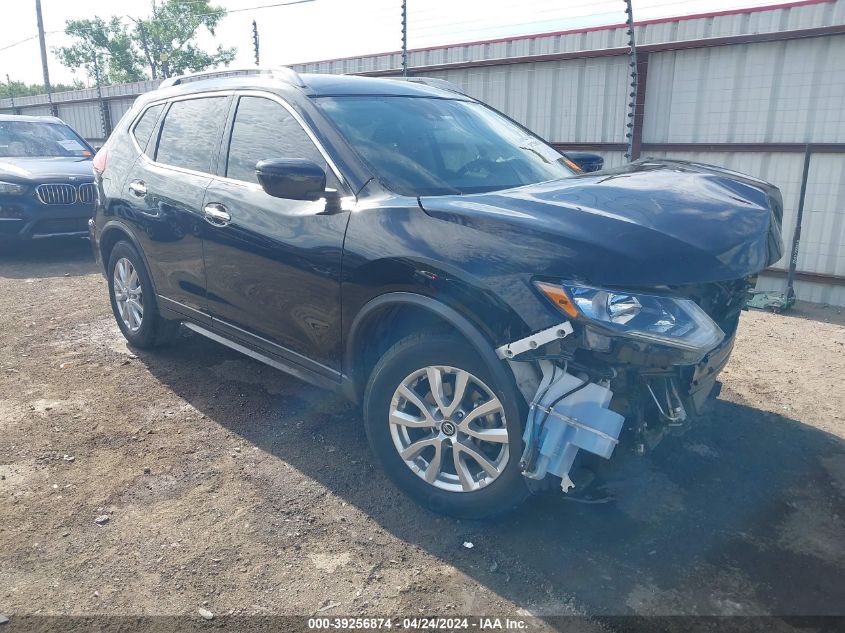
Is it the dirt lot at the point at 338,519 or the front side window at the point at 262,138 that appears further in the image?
the front side window at the point at 262,138

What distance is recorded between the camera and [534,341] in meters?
2.53

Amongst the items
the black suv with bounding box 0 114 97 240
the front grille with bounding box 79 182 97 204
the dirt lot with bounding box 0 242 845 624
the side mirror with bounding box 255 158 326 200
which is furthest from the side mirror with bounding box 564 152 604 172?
the front grille with bounding box 79 182 97 204

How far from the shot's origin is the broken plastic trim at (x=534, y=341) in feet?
8.10

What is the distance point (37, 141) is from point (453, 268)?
29.8ft

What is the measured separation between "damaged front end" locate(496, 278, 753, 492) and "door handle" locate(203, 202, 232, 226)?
6.25 ft

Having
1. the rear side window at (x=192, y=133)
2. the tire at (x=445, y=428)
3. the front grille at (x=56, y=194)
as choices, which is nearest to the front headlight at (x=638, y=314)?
the tire at (x=445, y=428)

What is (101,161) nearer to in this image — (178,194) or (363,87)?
(178,194)

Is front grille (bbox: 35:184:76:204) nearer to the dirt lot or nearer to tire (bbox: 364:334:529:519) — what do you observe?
the dirt lot

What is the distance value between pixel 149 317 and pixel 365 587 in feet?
9.80

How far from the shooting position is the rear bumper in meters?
8.39

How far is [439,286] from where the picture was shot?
2.80 metres

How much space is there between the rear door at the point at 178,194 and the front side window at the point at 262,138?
0.19 meters

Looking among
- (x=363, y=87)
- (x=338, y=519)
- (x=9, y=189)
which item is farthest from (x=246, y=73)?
(x=9, y=189)

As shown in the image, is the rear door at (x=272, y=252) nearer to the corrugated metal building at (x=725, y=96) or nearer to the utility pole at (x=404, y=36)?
the corrugated metal building at (x=725, y=96)
